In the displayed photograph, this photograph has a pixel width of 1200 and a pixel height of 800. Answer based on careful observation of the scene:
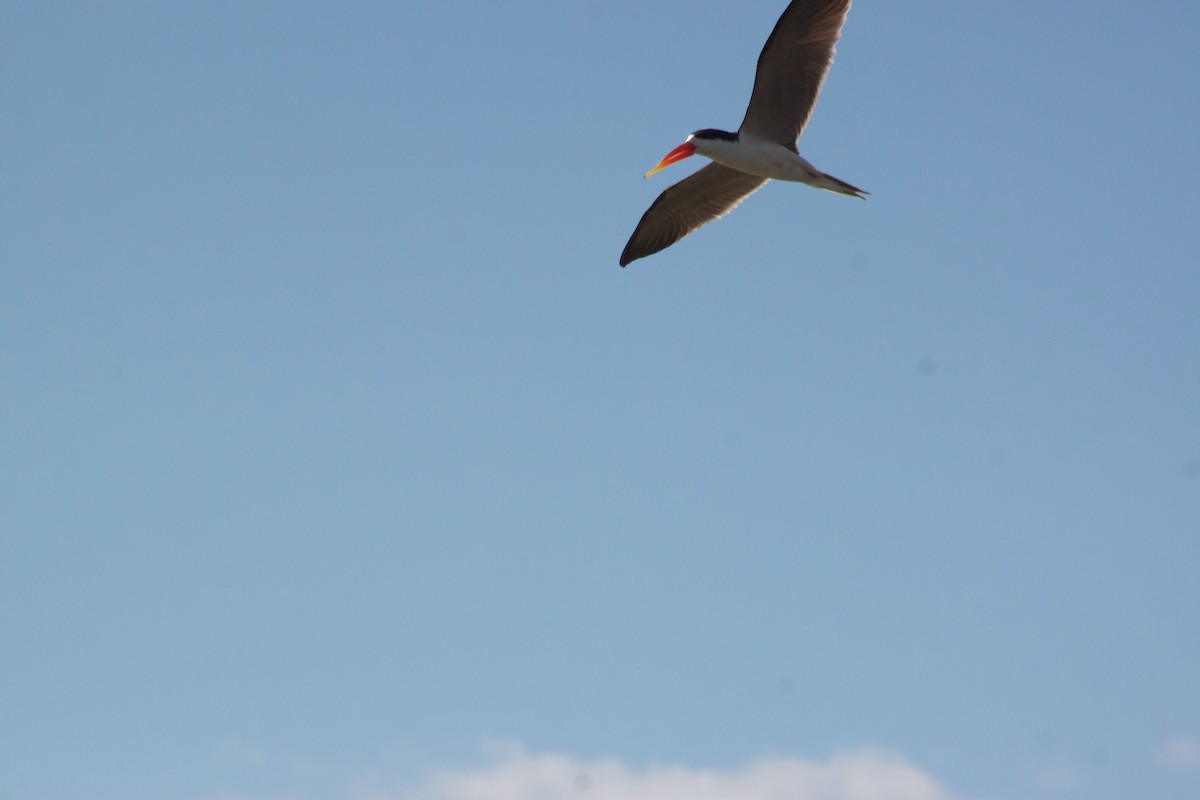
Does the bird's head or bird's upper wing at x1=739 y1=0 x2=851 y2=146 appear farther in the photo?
the bird's head

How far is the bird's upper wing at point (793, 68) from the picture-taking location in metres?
18.8

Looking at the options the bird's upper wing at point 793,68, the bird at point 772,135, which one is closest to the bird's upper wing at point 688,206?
the bird at point 772,135

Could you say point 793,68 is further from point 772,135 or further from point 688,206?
point 688,206

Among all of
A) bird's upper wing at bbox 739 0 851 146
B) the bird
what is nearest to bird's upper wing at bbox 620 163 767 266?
the bird

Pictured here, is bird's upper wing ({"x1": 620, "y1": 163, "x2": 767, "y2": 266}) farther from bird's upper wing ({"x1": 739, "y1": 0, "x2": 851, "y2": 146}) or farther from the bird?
bird's upper wing ({"x1": 739, "y1": 0, "x2": 851, "y2": 146})

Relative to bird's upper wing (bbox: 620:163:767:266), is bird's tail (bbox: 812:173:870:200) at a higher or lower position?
lower

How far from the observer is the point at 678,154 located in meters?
20.8

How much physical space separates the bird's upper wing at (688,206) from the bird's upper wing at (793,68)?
1547 millimetres

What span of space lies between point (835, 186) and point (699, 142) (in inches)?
93.0

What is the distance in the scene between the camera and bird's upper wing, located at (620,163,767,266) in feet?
70.7

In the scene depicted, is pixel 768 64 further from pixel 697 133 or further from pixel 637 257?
pixel 637 257

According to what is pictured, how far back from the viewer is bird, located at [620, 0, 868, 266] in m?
18.9

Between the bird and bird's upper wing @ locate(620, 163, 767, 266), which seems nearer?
the bird

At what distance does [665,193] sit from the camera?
71.2 feet
